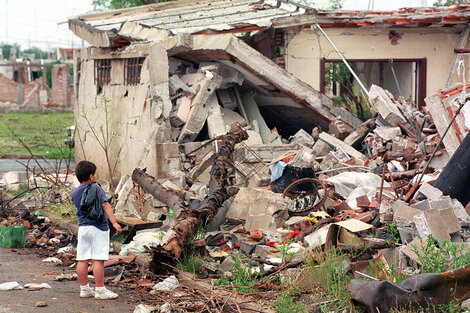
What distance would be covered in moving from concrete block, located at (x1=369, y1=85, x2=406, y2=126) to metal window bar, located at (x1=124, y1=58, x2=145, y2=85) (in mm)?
4231

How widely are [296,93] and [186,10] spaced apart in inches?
205

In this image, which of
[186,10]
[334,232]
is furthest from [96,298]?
[186,10]

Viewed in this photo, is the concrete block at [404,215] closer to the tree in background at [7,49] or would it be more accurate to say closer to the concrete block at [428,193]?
the concrete block at [428,193]

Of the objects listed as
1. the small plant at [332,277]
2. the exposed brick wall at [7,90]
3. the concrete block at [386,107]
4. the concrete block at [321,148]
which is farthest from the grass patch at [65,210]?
the exposed brick wall at [7,90]

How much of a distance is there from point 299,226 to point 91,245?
295 cm

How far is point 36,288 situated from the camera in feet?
21.5

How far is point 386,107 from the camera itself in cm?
1112

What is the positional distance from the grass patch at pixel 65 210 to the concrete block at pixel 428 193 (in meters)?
5.14

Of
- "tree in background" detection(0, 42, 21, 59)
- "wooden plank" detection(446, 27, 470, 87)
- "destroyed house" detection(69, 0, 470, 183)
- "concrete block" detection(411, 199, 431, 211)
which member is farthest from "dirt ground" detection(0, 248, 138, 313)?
"tree in background" detection(0, 42, 21, 59)

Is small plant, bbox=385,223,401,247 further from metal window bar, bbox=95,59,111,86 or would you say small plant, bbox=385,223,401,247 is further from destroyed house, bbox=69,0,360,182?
metal window bar, bbox=95,59,111,86

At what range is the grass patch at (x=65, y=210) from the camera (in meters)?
10.1

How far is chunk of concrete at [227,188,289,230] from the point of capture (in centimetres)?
861

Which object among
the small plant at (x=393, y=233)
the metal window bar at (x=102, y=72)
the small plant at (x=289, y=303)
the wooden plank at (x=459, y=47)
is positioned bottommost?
the small plant at (x=289, y=303)

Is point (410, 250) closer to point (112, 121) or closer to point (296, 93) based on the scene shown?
point (296, 93)
